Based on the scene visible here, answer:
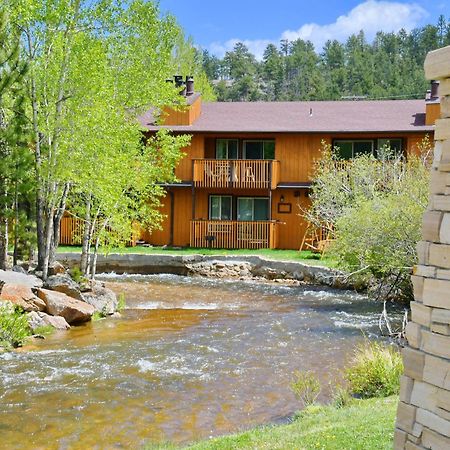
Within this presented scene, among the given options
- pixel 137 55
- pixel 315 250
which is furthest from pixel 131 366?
pixel 315 250

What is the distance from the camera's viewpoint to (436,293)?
4555 millimetres

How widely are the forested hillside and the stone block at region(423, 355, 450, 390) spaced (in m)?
59.7

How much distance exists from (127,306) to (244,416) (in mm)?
9619

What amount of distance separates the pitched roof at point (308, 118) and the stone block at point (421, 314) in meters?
24.8

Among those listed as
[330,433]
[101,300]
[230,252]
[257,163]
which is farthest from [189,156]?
[330,433]

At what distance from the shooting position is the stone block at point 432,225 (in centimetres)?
461

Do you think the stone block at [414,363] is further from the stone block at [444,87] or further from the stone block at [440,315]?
the stone block at [444,87]

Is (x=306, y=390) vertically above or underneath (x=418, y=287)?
underneath

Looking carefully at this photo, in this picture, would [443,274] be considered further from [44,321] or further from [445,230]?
[44,321]

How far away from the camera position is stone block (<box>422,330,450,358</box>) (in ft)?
14.6

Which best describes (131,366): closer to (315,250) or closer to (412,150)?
(315,250)

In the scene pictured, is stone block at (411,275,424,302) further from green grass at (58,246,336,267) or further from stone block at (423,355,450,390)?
green grass at (58,246,336,267)

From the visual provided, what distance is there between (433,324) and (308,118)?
90.2 ft

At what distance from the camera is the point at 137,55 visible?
2061 centimetres
